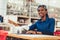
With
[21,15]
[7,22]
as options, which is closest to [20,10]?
[21,15]

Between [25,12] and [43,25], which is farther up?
→ [25,12]

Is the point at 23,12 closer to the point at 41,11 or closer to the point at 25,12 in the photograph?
the point at 25,12

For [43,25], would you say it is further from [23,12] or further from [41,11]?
[23,12]

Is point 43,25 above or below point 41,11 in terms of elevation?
below

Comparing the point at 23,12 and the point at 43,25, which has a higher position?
the point at 23,12

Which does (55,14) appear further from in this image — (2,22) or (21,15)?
(2,22)

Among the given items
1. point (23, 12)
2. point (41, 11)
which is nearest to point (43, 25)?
point (41, 11)

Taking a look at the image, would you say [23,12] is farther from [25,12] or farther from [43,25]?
[43,25]

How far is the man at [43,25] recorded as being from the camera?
2.12 metres

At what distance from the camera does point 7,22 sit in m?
2.16

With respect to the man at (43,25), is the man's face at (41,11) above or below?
above

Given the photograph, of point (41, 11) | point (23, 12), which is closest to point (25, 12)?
point (23, 12)

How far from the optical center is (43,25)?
215 cm

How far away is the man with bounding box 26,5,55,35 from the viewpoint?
6.96ft
